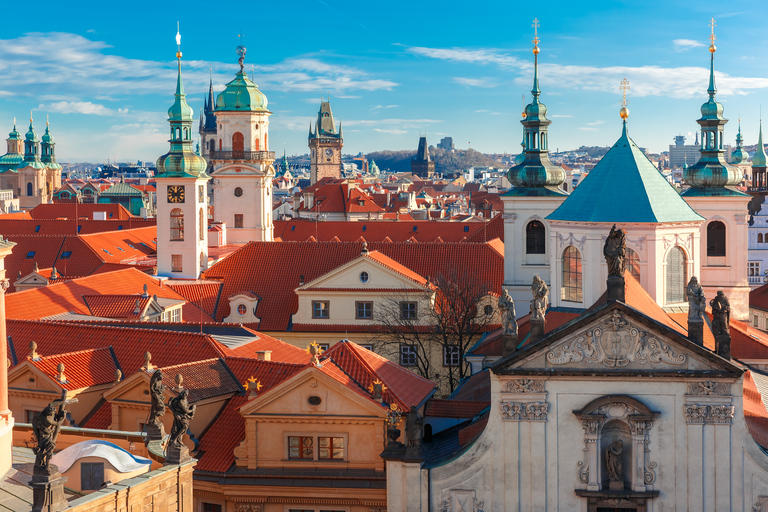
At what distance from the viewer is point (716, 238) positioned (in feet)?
158

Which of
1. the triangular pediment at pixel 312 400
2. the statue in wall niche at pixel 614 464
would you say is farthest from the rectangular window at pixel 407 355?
the statue in wall niche at pixel 614 464

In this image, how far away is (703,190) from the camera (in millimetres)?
48344

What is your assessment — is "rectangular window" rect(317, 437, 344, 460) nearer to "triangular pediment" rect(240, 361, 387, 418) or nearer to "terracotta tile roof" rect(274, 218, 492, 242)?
"triangular pediment" rect(240, 361, 387, 418)

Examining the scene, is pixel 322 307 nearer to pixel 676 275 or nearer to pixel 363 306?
pixel 363 306

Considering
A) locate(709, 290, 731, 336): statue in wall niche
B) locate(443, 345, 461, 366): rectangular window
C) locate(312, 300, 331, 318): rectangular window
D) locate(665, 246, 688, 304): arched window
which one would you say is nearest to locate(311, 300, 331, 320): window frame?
locate(312, 300, 331, 318): rectangular window

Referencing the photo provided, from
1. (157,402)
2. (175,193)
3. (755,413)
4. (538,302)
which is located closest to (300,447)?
(157,402)

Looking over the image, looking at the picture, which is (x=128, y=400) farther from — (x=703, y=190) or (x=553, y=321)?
(x=703, y=190)

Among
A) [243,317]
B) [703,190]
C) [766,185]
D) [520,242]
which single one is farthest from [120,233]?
[766,185]

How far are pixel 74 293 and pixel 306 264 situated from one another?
13744mm

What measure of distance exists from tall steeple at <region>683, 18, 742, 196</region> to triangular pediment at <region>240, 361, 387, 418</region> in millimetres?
27856

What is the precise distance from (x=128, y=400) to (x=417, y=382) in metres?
8.82

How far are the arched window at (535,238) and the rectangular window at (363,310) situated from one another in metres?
8.55

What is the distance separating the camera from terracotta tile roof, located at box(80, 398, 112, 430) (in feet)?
95.7

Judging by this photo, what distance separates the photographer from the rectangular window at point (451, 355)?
47766mm
